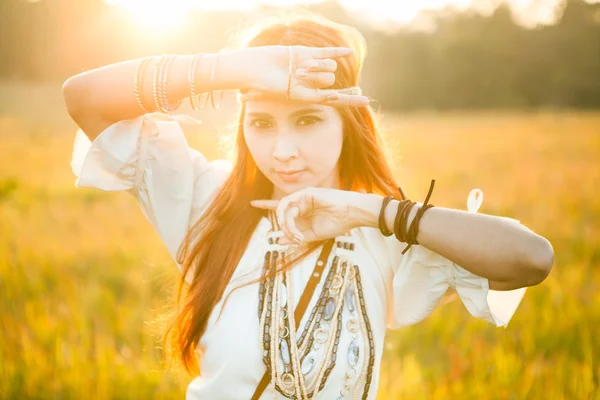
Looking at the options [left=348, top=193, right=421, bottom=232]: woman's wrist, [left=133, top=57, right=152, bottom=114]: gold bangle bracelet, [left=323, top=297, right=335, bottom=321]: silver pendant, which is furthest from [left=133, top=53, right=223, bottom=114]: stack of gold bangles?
[left=323, top=297, right=335, bottom=321]: silver pendant

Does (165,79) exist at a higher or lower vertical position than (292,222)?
higher

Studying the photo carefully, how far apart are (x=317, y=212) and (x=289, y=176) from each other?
158 mm

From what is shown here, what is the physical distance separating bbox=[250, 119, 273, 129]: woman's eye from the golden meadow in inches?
27.4

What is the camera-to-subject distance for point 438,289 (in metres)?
1.88

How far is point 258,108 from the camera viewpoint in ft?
6.18

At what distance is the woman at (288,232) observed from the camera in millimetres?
1766

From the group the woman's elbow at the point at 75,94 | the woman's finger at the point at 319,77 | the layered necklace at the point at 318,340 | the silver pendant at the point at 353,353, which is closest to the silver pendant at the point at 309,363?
the layered necklace at the point at 318,340

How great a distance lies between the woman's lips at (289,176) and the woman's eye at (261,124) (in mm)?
160

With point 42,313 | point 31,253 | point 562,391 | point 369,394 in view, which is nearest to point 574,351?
point 562,391

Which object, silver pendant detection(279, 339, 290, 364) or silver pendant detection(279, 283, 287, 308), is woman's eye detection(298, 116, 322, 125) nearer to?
silver pendant detection(279, 283, 287, 308)

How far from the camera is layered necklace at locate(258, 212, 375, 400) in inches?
73.3

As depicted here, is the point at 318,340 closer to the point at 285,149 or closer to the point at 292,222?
the point at 292,222

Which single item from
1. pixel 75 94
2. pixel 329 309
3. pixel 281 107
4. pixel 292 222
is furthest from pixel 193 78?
pixel 329 309

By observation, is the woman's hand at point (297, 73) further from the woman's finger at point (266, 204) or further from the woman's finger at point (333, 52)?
the woman's finger at point (266, 204)
